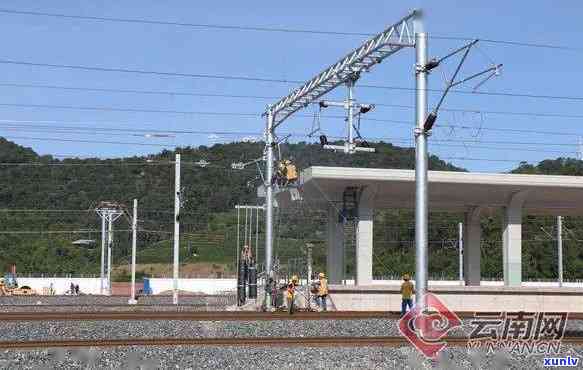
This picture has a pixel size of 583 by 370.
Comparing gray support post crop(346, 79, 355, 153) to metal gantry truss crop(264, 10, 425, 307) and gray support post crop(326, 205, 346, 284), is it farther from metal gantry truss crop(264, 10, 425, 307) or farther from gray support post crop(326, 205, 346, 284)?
gray support post crop(326, 205, 346, 284)

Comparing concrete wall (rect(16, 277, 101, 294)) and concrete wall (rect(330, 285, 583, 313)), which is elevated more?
concrete wall (rect(330, 285, 583, 313))

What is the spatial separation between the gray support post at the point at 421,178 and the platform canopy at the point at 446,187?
534 inches

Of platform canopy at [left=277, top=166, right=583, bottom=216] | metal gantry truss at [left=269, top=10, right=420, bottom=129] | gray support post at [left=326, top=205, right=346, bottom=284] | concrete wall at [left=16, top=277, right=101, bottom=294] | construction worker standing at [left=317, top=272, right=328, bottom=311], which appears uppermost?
metal gantry truss at [left=269, top=10, right=420, bottom=129]

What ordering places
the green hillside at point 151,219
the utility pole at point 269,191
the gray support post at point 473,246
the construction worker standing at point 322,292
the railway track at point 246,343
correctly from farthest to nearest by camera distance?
the green hillside at point 151,219
the gray support post at point 473,246
the utility pole at point 269,191
the construction worker standing at point 322,292
the railway track at point 246,343

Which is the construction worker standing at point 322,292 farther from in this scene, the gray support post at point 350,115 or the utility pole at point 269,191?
the gray support post at point 350,115

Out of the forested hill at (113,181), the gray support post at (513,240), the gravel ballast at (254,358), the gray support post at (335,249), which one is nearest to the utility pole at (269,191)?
the gray support post at (335,249)

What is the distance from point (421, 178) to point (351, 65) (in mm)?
6254

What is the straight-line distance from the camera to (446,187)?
37125 mm

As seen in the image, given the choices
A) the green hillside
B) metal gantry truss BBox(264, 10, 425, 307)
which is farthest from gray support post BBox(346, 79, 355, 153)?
the green hillside

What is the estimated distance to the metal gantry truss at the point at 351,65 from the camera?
72.5ft

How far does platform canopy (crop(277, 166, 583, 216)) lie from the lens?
113ft

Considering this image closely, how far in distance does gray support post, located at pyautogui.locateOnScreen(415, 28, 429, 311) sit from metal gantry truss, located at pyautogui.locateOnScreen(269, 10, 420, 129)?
1.38 m

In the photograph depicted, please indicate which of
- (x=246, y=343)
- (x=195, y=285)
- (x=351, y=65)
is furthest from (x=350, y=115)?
(x=195, y=285)

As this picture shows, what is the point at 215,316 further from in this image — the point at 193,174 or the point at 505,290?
the point at 193,174
